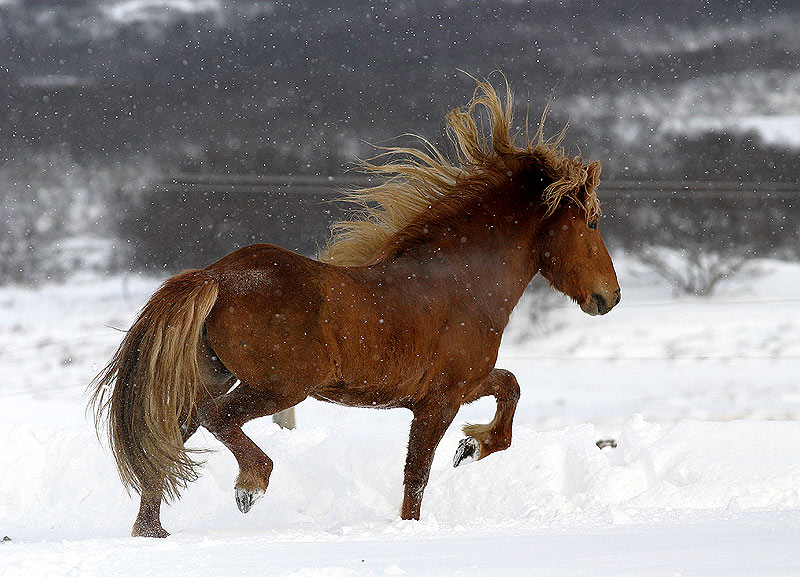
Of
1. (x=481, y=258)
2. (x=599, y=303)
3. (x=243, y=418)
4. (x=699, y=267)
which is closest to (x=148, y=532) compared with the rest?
(x=243, y=418)

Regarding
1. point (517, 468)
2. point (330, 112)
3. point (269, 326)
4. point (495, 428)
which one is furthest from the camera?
point (330, 112)

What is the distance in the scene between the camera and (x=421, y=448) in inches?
150

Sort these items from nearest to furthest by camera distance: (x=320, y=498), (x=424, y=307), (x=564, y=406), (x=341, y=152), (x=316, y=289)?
(x=316, y=289), (x=424, y=307), (x=320, y=498), (x=564, y=406), (x=341, y=152)

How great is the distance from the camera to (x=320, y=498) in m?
4.45

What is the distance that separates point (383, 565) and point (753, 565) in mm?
934

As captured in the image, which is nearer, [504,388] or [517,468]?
[504,388]

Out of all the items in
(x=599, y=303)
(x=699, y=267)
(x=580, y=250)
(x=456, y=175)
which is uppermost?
(x=456, y=175)

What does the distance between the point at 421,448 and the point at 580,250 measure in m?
1.17

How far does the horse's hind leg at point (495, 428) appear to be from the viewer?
4.24 meters

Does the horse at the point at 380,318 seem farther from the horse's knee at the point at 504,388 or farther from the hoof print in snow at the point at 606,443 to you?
the hoof print in snow at the point at 606,443

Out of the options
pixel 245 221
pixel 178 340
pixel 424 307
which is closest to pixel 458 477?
pixel 424 307

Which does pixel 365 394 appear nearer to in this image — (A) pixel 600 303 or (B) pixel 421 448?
(B) pixel 421 448

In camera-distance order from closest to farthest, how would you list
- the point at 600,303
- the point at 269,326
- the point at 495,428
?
the point at 269,326
the point at 600,303
the point at 495,428

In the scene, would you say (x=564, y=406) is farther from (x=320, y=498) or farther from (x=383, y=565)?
(x=383, y=565)
